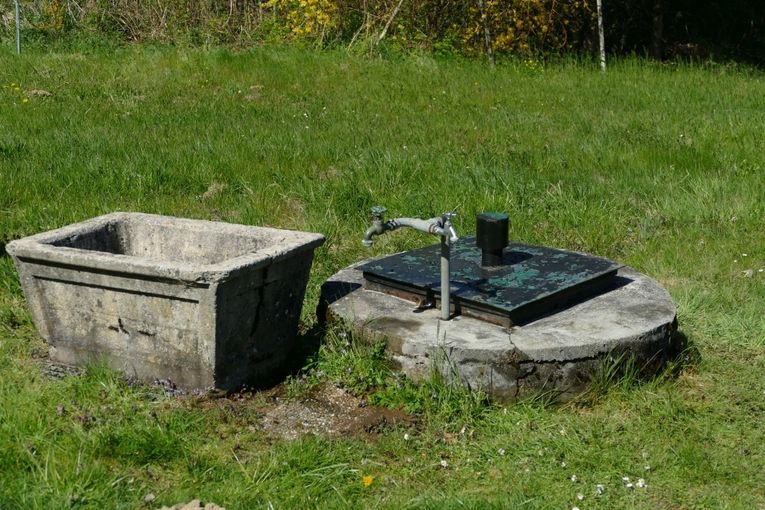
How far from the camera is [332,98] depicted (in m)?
10.6

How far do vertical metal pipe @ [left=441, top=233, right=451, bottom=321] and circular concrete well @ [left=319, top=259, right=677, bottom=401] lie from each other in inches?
1.8

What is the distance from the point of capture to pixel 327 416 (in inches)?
180

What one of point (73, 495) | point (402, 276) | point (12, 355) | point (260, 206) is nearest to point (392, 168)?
point (260, 206)

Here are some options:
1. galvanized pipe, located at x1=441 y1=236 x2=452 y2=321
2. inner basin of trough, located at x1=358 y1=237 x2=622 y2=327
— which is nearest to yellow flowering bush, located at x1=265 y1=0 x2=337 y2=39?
inner basin of trough, located at x1=358 y1=237 x2=622 y2=327

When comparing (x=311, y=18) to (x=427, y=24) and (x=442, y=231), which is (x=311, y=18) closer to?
(x=427, y=24)

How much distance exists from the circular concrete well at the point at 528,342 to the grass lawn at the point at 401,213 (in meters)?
0.10

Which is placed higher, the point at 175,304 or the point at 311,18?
the point at 311,18

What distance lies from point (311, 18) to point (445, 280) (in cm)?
920

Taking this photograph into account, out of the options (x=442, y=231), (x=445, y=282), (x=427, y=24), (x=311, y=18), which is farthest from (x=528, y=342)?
(x=311, y=18)

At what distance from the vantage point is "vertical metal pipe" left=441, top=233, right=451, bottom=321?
4.63 meters

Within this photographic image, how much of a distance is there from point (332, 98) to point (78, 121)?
2450 millimetres

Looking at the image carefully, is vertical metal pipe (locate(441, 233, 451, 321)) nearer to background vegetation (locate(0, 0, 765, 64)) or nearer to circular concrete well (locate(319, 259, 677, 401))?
circular concrete well (locate(319, 259, 677, 401))

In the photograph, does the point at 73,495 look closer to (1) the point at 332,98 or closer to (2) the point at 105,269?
(2) the point at 105,269

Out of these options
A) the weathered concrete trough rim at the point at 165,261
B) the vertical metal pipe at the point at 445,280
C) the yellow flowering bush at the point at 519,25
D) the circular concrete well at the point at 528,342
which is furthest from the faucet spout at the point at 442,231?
the yellow flowering bush at the point at 519,25
